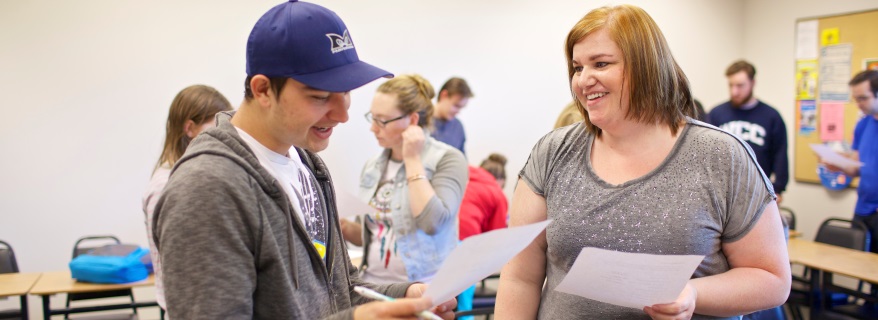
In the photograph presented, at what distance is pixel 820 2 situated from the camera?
5496 mm

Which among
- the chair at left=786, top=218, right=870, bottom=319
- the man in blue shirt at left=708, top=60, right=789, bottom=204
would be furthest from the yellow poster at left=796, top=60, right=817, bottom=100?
the chair at left=786, top=218, right=870, bottom=319

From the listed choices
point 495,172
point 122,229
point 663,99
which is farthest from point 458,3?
point 663,99

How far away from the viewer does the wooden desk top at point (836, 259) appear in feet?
10.7

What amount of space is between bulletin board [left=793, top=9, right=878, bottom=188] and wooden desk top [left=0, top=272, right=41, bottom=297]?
5590 mm

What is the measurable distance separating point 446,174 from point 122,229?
9.43ft

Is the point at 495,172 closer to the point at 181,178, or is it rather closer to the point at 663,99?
the point at 663,99

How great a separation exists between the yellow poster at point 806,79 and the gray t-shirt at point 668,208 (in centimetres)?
495

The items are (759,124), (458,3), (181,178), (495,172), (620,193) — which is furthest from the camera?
(458,3)

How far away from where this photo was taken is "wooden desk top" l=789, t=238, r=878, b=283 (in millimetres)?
3271

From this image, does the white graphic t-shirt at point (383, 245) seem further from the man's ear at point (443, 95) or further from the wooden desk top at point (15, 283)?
the man's ear at point (443, 95)

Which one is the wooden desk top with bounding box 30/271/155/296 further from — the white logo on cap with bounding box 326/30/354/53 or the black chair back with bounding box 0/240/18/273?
the white logo on cap with bounding box 326/30/354/53

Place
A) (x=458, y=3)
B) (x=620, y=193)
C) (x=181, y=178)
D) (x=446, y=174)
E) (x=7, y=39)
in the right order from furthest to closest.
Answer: (x=458, y=3) < (x=7, y=39) < (x=446, y=174) < (x=620, y=193) < (x=181, y=178)

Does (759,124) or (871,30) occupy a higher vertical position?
(871,30)

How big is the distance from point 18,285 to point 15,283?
2.4 inches
